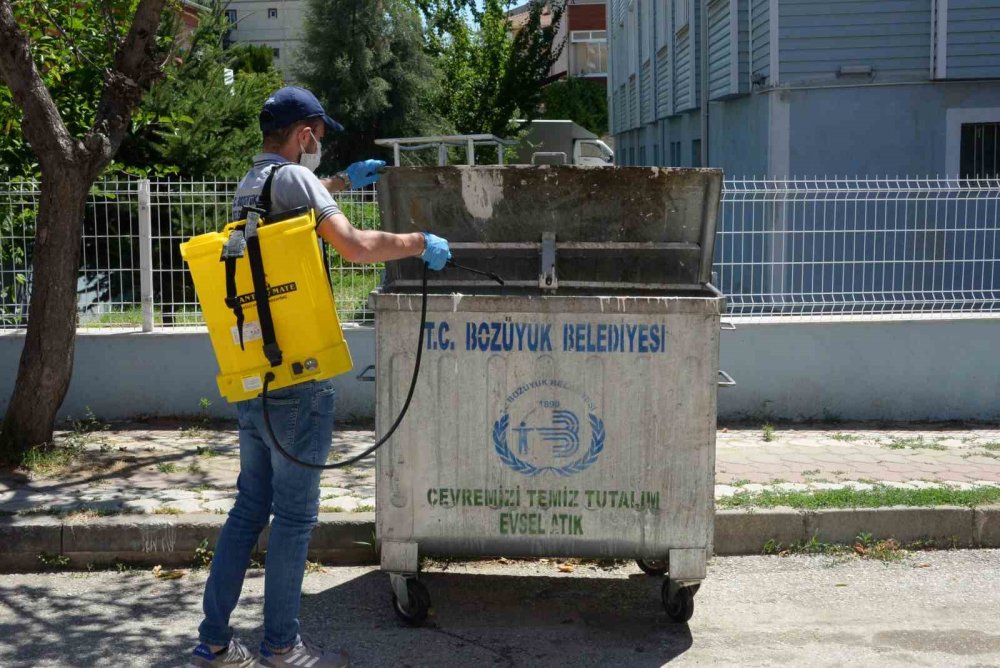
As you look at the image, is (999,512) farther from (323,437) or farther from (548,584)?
(323,437)

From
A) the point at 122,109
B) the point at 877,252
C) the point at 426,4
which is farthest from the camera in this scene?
the point at 426,4

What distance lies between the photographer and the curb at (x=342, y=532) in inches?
233

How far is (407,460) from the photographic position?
483 centimetres

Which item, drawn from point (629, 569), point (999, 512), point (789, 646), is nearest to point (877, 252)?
point (999, 512)

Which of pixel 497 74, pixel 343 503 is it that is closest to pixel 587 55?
pixel 497 74

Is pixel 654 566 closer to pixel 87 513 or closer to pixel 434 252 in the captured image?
pixel 434 252

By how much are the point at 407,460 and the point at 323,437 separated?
65 centimetres

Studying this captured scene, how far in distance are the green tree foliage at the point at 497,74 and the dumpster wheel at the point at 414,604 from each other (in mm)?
28515

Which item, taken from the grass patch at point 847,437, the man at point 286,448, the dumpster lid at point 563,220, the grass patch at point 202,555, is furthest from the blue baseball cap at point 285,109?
the grass patch at point 847,437

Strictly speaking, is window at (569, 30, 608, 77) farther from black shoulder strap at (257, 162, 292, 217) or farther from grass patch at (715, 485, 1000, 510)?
black shoulder strap at (257, 162, 292, 217)

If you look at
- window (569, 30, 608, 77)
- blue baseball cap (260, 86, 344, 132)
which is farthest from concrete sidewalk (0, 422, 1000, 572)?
window (569, 30, 608, 77)

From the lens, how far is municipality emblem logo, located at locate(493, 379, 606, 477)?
15.6 ft

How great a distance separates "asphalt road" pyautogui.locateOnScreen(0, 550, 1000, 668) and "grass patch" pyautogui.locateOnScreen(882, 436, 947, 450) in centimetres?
187

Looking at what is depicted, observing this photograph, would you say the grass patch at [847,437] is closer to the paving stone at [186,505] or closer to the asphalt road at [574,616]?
the asphalt road at [574,616]
